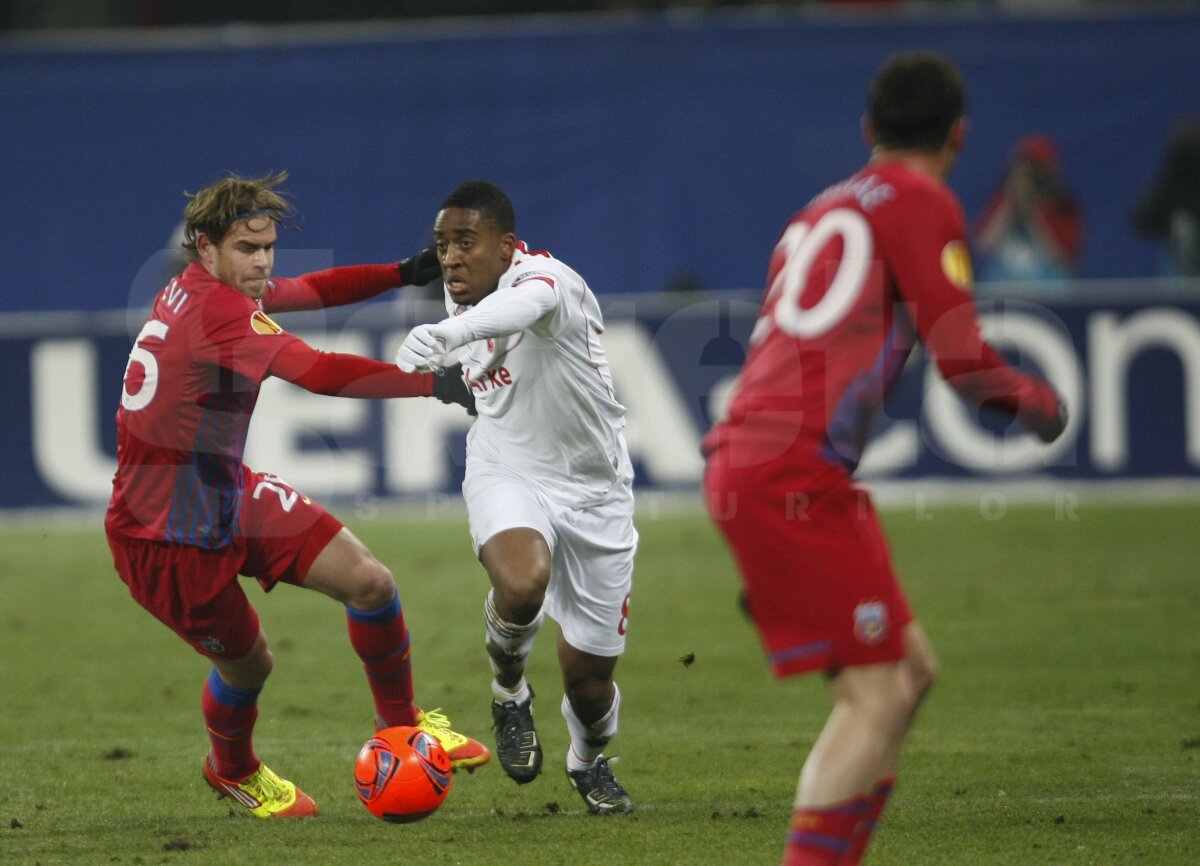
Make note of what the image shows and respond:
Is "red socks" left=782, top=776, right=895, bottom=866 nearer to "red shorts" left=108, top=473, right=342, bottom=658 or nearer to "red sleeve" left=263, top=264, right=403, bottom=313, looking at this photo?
"red shorts" left=108, top=473, right=342, bottom=658

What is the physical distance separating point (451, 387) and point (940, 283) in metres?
2.32

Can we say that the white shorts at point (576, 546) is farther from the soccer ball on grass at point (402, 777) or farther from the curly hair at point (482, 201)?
the curly hair at point (482, 201)

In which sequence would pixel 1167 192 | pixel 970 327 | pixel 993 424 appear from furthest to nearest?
pixel 1167 192
pixel 993 424
pixel 970 327

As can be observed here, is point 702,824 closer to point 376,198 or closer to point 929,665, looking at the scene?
point 929,665

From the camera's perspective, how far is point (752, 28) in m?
16.3

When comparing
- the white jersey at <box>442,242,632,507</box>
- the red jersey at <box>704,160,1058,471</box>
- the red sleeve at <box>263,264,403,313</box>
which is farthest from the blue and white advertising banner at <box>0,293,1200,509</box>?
the red jersey at <box>704,160,1058,471</box>

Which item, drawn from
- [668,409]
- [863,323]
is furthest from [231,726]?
[668,409]

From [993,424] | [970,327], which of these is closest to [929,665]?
[970,327]

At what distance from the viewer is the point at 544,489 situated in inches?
250

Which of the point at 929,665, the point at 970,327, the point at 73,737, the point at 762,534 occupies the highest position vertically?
the point at 970,327

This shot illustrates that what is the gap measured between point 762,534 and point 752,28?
12.7 m

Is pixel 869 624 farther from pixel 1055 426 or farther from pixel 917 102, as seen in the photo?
pixel 917 102

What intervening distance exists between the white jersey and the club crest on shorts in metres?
2.30

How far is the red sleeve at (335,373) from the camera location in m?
5.78
